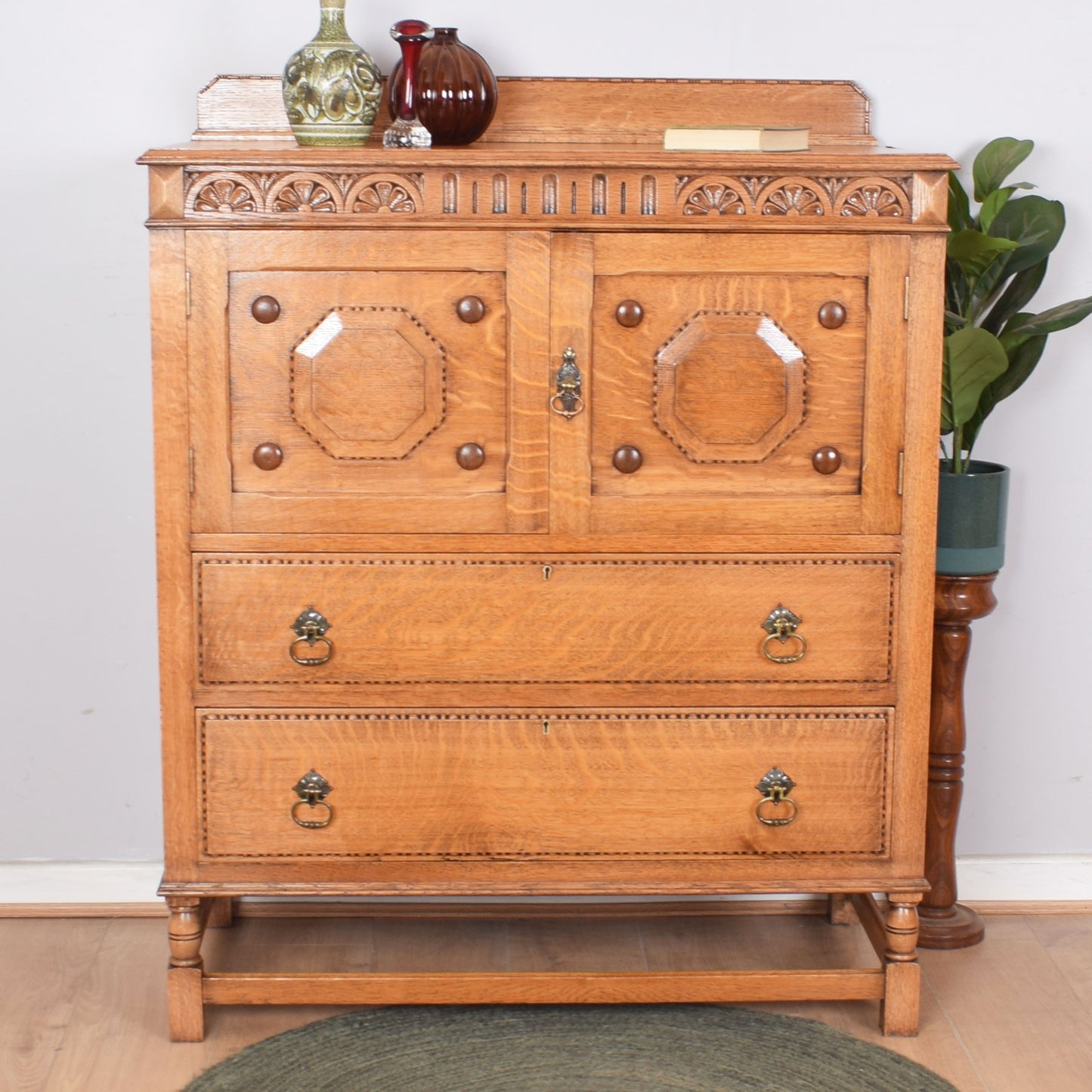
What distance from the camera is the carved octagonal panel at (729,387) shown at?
2.25m

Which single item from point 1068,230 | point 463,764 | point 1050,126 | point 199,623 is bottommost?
point 463,764

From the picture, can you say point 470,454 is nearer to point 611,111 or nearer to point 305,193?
point 305,193

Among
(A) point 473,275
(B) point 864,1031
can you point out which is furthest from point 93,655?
(B) point 864,1031

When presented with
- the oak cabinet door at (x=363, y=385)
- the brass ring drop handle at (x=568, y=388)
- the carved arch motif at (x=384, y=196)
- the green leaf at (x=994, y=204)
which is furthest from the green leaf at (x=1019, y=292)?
the carved arch motif at (x=384, y=196)

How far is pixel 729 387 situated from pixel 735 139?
0.38 metres

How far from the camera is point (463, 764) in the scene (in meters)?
2.36

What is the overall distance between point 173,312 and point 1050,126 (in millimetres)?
1668

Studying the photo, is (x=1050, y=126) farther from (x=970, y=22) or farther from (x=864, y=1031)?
(x=864, y=1031)

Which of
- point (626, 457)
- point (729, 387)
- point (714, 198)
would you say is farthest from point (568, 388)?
point (714, 198)

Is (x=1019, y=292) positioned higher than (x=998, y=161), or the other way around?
(x=998, y=161)

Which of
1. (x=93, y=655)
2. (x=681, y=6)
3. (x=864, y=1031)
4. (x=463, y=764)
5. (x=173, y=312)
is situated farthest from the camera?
(x=93, y=655)

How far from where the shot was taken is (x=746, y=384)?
7.42ft

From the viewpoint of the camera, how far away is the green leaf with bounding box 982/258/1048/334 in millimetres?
2633

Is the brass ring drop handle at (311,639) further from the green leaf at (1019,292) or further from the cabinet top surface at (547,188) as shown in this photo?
the green leaf at (1019,292)
